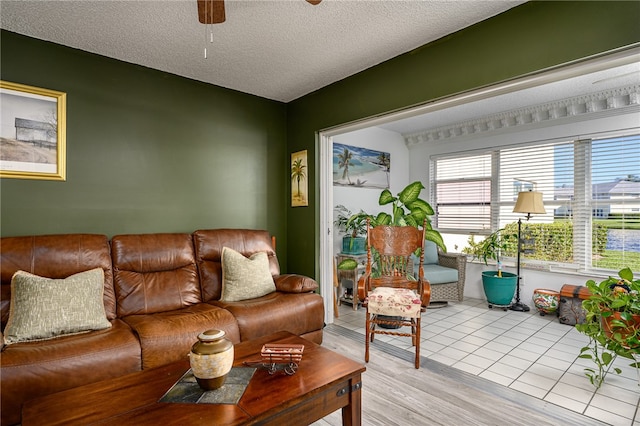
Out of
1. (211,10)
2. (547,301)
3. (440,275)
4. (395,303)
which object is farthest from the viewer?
(440,275)

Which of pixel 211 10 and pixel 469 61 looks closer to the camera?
pixel 211 10

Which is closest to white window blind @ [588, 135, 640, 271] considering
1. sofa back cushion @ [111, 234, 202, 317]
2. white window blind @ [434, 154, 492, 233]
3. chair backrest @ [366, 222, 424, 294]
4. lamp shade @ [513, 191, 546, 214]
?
lamp shade @ [513, 191, 546, 214]

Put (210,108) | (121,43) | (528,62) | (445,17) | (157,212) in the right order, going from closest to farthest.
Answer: (528,62)
(445,17)
(121,43)
(157,212)
(210,108)

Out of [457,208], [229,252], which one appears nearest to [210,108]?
[229,252]

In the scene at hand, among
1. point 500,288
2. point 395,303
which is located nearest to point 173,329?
point 395,303

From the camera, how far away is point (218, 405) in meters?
1.29

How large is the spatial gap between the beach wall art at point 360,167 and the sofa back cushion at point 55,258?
288 cm

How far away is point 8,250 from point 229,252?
59.1 inches

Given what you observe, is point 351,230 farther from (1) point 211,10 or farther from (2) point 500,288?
(1) point 211,10

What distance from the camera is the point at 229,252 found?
296cm

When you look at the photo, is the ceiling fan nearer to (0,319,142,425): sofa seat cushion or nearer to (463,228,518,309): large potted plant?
(0,319,142,425): sofa seat cushion

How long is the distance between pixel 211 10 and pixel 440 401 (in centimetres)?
270

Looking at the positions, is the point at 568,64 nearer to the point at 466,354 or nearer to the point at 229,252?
the point at 466,354

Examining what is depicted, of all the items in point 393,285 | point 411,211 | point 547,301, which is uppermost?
point 411,211
